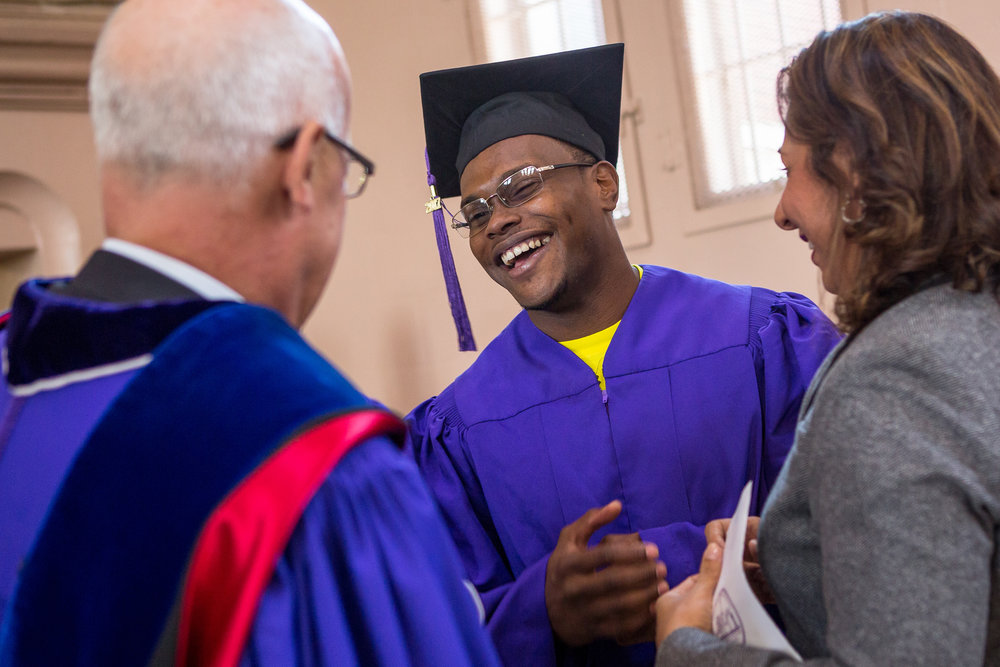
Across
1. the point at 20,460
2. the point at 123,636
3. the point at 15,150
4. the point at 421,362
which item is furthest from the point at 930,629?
the point at 15,150

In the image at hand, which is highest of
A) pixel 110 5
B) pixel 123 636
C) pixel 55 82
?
pixel 110 5

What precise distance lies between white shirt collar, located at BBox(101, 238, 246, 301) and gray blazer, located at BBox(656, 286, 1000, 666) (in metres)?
0.68

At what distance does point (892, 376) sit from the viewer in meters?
1.04

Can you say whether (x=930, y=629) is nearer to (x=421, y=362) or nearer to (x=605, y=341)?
(x=605, y=341)

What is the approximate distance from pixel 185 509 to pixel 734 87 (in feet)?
12.6

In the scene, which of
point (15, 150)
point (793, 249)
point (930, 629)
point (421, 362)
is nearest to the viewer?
point (930, 629)

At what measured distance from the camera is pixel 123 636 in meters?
0.87

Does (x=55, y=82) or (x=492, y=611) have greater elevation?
(x=55, y=82)

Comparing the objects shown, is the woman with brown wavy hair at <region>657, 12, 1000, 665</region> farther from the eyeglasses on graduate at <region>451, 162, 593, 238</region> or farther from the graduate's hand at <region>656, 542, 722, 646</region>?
the eyeglasses on graduate at <region>451, 162, 593, 238</region>

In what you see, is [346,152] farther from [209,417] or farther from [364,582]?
[364,582]

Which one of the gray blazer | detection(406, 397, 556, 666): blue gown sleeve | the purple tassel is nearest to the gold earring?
the gray blazer

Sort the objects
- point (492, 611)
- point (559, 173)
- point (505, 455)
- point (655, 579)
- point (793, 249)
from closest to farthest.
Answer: point (655, 579) < point (492, 611) < point (505, 455) < point (559, 173) < point (793, 249)

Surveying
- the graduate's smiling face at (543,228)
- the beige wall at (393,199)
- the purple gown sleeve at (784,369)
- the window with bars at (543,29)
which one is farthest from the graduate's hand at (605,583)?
the window with bars at (543,29)

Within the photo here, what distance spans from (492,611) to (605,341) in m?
0.66
